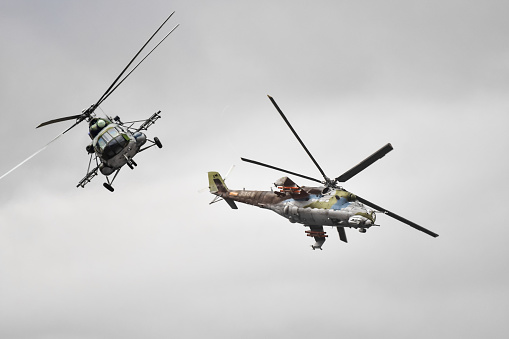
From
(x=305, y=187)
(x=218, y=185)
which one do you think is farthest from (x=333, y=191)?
(x=218, y=185)

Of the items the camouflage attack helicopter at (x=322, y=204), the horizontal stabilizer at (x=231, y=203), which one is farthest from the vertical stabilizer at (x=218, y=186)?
the camouflage attack helicopter at (x=322, y=204)

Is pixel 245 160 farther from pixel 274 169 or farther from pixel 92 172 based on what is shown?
pixel 92 172

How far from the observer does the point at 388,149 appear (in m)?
90.9

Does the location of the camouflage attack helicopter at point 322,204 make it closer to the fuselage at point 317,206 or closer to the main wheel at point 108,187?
the fuselage at point 317,206

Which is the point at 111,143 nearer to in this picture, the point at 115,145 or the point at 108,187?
the point at 115,145

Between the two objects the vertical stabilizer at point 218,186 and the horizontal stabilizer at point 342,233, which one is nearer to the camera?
the horizontal stabilizer at point 342,233

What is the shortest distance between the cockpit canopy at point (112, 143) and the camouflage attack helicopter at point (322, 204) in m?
13.7

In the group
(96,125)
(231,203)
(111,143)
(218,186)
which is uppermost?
(218,186)

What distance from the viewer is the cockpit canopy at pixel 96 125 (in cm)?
9531

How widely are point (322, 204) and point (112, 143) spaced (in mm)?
23495

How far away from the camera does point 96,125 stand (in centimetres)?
9556

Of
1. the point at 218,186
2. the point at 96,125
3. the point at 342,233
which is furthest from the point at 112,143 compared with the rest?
the point at 342,233

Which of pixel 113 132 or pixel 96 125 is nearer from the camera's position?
pixel 113 132

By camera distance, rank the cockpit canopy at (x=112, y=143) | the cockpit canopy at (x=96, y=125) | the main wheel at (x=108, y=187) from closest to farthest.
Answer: the cockpit canopy at (x=112, y=143) < the cockpit canopy at (x=96, y=125) < the main wheel at (x=108, y=187)
